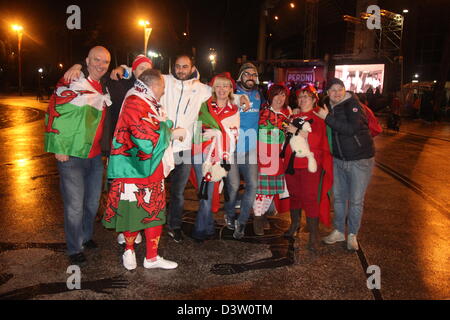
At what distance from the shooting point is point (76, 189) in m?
3.69

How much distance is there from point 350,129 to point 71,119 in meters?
2.95

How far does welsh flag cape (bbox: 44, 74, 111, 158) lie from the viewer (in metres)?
3.58

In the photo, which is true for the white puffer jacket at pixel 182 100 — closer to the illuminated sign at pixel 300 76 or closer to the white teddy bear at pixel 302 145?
the white teddy bear at pixel 302 145

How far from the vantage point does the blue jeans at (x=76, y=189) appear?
367cm

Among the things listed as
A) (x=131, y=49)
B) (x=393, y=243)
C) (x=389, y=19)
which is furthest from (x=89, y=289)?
(x=389, y=19)

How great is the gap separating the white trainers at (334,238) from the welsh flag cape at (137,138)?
2.35m

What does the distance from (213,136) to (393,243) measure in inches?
102

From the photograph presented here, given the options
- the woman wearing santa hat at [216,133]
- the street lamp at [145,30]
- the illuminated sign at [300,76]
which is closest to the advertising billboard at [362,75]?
the illuminated sign at [300,76]

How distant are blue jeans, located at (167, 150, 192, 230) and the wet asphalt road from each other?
0.79 feet

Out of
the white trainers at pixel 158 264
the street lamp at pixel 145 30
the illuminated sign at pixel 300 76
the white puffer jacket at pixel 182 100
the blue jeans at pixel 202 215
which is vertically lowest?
the white trainers at pixel 158 264

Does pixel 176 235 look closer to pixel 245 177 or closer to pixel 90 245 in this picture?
pixel 90 245

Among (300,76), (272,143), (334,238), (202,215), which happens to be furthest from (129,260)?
(300,76)
